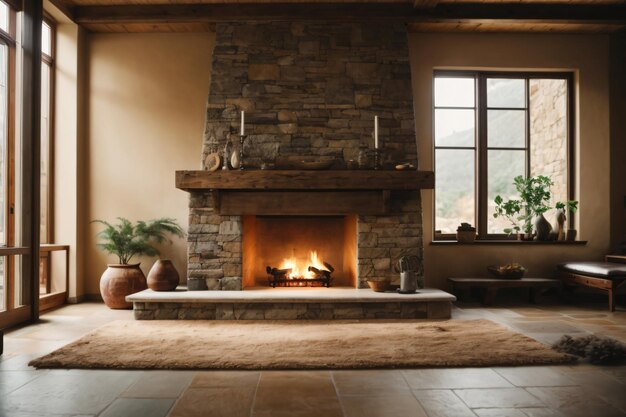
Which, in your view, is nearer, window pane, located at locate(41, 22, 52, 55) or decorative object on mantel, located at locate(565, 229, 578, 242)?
window pane, located at locate(41, 22, 52, 55)

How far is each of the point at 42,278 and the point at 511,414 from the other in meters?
4.74

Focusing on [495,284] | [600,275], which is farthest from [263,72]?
[600,275]

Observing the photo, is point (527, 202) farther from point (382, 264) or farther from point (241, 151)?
point (241, 151)

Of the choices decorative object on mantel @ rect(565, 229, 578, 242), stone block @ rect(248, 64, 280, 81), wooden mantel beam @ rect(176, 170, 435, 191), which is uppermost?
stone block @ rect(248, 64, 280, 81)

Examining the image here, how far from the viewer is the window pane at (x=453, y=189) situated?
18.4ft

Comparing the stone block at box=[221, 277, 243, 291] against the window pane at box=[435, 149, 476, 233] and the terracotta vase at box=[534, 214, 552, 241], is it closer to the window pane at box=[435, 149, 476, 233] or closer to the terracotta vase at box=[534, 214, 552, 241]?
the window pane at box=[435, 149, 476, 233]

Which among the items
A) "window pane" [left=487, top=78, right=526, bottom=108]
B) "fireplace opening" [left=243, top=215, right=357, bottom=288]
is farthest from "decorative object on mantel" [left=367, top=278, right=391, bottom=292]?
"window pane" [left=487, top=78, right=526, bottom=108]

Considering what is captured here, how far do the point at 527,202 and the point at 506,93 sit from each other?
1.37 meters

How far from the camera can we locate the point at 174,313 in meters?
→ 4.26

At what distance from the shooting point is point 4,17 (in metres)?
4.14

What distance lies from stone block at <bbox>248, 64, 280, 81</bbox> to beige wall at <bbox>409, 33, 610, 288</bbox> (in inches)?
67.3

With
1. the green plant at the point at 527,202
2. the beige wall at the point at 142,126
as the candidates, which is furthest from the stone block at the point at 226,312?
the green plant at the point at 527,202

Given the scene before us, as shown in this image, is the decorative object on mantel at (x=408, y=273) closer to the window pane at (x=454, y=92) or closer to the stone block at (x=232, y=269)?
the stone block at (x=232, y=269)

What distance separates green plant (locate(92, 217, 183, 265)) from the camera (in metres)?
4.84
